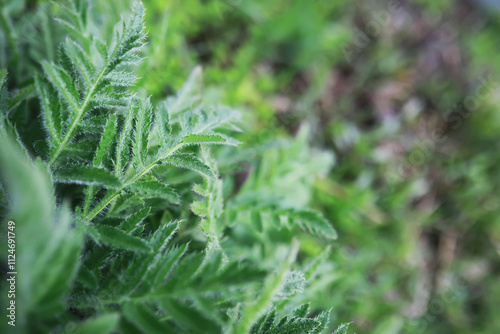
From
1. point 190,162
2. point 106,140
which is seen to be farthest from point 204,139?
point 106,140

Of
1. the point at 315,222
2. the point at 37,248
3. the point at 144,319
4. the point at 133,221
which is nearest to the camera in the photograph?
the point at 37,248

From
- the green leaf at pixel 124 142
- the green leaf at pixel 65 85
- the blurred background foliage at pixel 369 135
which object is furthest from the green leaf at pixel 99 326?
the blurred background foliage at pixel 369 135

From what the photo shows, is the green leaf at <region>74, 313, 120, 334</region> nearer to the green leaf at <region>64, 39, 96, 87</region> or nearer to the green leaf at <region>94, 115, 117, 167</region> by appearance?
the green leaf at <region>94, 115, 117, 167</region>

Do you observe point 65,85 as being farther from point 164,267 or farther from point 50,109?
point 164,267

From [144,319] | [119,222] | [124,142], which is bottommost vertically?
[144,319]

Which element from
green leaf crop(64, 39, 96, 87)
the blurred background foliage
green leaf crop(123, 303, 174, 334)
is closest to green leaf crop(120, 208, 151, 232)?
green leaf crop(123, 303, 174, 334)

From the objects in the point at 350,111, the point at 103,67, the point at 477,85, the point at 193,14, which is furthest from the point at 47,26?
the point at 477,85

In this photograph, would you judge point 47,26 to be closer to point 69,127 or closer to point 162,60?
point 162,60

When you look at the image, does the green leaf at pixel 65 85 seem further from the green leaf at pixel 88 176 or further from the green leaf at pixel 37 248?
the green leaf at pixel 37 248
